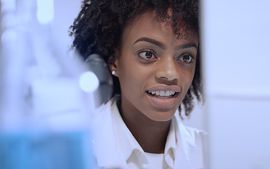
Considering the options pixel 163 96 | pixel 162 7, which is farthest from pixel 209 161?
pixel 162 7

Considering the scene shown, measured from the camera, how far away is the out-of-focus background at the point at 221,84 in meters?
0.76

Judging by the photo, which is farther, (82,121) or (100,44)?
(100,44)

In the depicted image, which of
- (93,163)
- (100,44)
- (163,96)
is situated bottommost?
(93,163)

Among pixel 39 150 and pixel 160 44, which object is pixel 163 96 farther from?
pixel 39 150

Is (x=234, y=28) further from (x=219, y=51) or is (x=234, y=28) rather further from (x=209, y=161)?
(x=209, y=161)

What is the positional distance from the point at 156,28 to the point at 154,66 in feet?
0.28

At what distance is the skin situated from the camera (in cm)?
86

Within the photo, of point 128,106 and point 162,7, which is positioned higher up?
point 162,7

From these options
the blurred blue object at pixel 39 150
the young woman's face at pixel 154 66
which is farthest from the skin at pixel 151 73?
the blurred blue object at pixel 39 150

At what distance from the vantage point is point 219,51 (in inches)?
30.7

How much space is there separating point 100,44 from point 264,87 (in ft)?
1.23

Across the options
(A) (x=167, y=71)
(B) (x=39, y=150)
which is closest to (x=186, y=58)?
(A) (x=167, y=71)

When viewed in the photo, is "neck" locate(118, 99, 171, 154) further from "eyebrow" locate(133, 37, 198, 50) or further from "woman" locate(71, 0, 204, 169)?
"eyebrow" locate(133, 37, 198, 50)

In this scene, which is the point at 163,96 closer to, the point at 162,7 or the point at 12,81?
the point at 162,7
